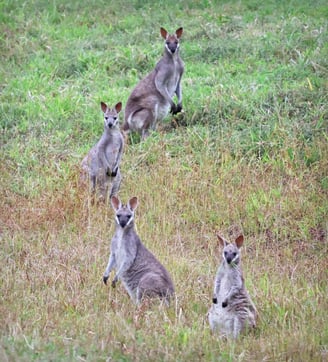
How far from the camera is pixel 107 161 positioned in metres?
11.4

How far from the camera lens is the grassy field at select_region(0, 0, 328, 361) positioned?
7.13m

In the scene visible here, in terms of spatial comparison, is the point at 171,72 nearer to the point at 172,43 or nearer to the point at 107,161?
the point at 172,43

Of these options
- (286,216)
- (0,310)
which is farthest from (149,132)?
(0,310)

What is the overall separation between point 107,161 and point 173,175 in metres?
0.77

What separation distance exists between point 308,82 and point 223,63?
74.4 inches

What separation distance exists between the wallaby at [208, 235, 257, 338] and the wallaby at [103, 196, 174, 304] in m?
0.48

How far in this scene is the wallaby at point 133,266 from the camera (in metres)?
8.12

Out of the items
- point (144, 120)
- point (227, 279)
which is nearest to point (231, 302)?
point (227, 279)

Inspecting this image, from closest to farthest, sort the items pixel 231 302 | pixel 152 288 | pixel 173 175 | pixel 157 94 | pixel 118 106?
pixel 231 302, pixel 152 288, pixel 173 175, pixel 118 106, pixel 157 94

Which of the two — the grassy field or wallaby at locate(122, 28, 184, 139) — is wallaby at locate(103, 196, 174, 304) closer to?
the grassy field

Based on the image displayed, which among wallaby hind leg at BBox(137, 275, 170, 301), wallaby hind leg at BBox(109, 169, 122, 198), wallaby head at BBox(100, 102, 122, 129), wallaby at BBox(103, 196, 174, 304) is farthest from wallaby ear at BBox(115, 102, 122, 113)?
wallaby hind leg at BBox(137, 275, 170, 301)

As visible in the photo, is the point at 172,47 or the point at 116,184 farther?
the point at 172,47

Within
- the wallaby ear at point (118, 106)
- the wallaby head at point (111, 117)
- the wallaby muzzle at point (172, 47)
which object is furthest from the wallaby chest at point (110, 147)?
the wallaby muzzle at point (172, 47)

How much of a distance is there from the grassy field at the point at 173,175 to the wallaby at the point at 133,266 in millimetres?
153
